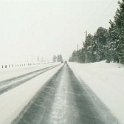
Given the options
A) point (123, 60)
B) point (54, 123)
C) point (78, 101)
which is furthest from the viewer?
point (123, 60)

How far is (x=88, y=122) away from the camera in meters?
7.80

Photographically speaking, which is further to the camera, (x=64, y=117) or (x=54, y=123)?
(x=64, y=117)

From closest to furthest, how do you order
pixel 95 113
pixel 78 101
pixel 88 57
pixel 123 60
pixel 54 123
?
pixel 54 123, pixel 95 113, pixel 78 101, pixel 123 60, pixel 88 57

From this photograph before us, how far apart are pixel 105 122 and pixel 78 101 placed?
12.8 ft

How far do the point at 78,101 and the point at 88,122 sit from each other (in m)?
3.91

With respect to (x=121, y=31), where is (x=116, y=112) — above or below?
below

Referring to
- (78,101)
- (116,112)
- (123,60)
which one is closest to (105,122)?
(116,112)

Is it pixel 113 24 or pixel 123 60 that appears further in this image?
pixel 113 24

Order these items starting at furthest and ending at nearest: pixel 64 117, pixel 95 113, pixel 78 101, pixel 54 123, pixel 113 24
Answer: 1. pixel 113 24
2. pixel 78 101
3. pixel 95 113
4. pixel 64 117
5. pixel 54 123

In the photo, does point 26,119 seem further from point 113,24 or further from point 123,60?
point 113,24

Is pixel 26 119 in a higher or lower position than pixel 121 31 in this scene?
lower

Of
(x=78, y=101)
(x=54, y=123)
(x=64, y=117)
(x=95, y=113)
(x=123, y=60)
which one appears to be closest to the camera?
(x=54, y=123)

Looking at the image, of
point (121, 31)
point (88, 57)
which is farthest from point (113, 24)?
point (88, 57)

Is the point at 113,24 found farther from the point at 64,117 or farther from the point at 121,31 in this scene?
the point at 64,117
